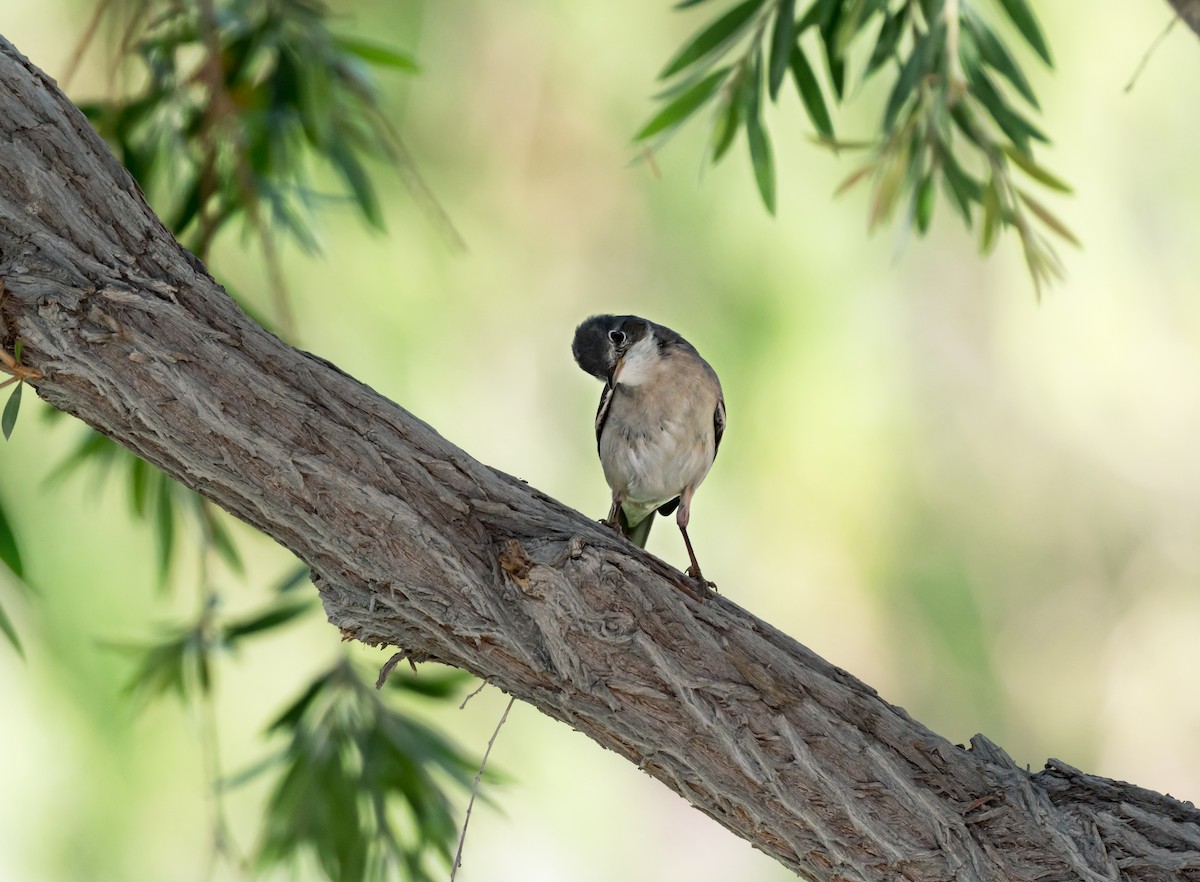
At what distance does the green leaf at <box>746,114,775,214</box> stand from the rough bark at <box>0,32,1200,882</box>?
95 centimetres

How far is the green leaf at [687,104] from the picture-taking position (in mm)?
2121

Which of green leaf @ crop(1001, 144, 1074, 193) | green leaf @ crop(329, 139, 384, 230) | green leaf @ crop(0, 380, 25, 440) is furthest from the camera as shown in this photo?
green leaf @ crop(329, 139, 384, 230)

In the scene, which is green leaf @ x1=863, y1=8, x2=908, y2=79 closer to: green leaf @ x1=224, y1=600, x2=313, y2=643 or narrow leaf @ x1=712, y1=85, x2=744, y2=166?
narrow leaf @ x1=712, y1=85, x2=744, y2=166

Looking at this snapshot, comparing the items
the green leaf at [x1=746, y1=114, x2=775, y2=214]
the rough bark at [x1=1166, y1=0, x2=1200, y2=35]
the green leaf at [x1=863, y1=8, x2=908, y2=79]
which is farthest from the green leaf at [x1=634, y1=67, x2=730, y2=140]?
the rough bark at [x1=1166, y1=0, x2=1200, y2=35]

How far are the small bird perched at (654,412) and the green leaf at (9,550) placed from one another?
0.84 m

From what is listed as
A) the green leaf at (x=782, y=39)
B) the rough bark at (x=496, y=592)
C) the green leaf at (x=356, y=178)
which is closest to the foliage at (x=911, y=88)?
the green leaf at (x=782, y=39)

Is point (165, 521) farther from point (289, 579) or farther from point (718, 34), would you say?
point (718, 34)

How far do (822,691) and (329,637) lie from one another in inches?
122

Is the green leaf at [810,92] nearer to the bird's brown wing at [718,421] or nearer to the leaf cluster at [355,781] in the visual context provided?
the bird's brown wing at [718,421]

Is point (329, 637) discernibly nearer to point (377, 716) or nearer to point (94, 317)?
point (377, 716)

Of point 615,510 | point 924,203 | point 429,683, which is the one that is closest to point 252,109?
point 615,510

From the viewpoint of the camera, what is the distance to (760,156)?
6.84ft

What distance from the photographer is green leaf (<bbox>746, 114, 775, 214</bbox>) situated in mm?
2059

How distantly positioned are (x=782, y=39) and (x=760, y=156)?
0.64ft
